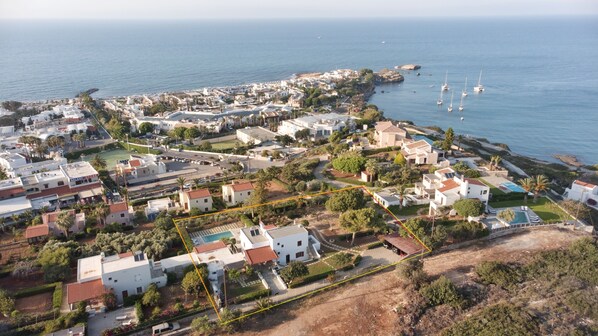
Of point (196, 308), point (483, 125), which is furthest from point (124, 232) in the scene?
point (483, 125)

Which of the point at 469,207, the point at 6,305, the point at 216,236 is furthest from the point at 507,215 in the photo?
the point at 6,305

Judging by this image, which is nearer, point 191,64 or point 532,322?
point 532,322

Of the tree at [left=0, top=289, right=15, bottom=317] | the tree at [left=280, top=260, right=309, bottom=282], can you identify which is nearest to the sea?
the tree at [left=280, top=260, right=309, bottom=282]

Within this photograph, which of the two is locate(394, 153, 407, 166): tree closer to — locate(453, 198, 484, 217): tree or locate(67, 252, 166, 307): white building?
locate(453, 198, 484, 217): tree

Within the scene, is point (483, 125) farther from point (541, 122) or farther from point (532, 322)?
point (532, 322)

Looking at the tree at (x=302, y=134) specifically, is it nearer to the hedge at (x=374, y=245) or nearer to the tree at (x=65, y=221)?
the hedge at (x=374, y=245)

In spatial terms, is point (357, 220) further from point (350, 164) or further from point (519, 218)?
point (519, 218)

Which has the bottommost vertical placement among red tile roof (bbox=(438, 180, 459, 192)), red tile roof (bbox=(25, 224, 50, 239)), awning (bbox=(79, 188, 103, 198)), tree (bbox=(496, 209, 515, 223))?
awning (bbox=(79, 188, 103, 198))
